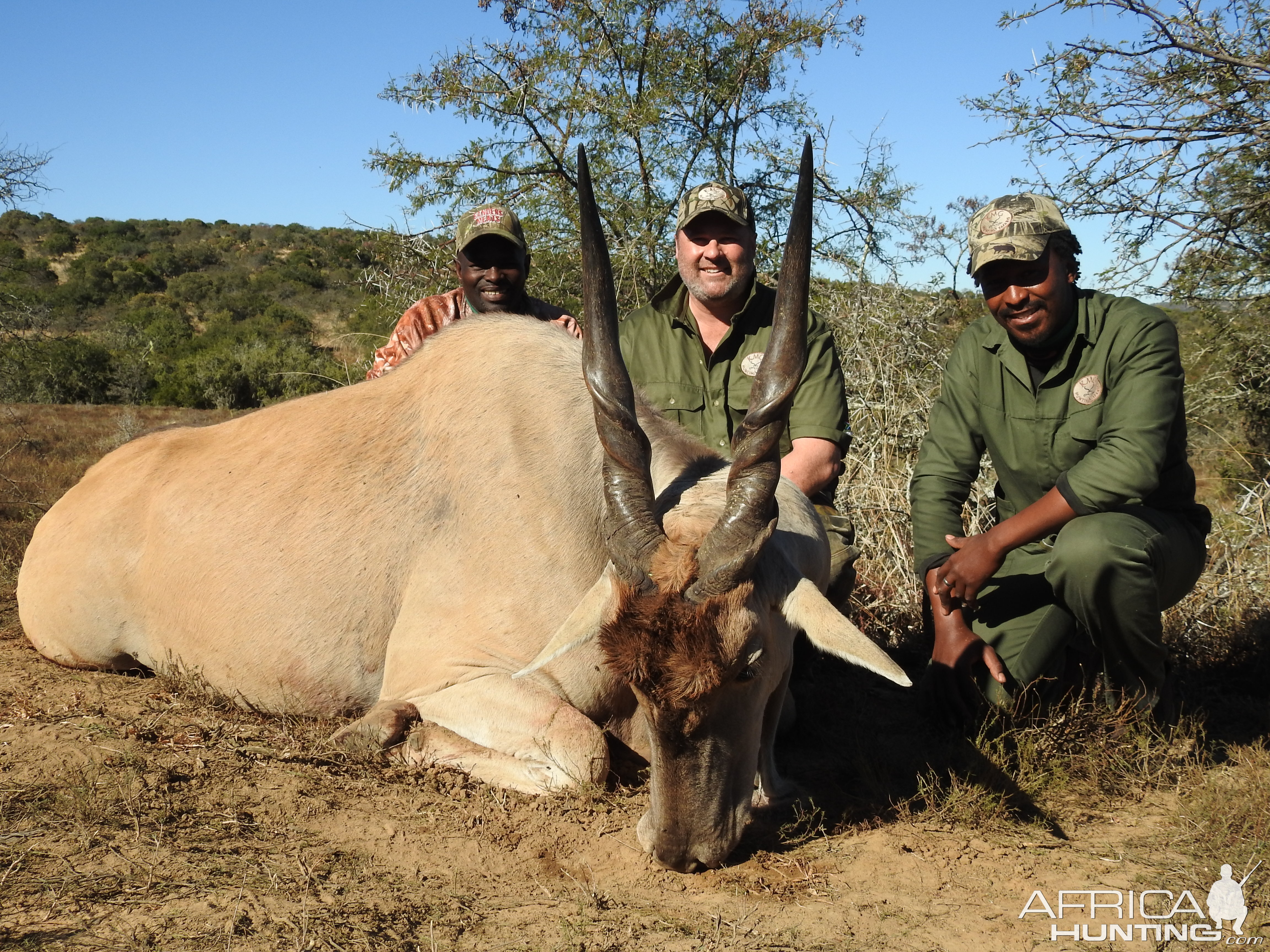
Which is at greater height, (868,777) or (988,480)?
(988,480)

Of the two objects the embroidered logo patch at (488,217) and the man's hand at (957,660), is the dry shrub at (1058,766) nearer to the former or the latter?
the man's hand at (957,660)

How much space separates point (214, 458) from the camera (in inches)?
211

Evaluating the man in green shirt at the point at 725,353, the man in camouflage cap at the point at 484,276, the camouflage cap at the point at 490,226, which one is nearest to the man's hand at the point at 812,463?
the man in green shirt at the point at 725,353

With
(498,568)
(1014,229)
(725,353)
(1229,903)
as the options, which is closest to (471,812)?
(498,568)

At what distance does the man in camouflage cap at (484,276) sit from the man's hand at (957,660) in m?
3.20

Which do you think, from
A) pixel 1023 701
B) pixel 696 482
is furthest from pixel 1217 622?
pixel 696 482

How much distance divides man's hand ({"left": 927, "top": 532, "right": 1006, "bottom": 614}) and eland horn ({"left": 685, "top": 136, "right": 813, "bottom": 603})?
1.23 meters

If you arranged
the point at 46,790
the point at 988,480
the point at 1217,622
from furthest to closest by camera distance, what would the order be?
the point at 988,480, the point at 1217,622, the point at 46,790

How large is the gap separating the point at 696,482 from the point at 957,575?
51.5 inches

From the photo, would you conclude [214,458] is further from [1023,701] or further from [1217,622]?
[1217,622]

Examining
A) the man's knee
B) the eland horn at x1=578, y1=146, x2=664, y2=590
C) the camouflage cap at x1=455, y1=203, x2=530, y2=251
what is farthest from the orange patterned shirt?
the man's knee

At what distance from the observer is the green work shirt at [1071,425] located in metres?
4.21

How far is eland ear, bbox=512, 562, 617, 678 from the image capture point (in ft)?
11.2

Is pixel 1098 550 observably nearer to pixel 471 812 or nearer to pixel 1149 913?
pixel 1149 913
